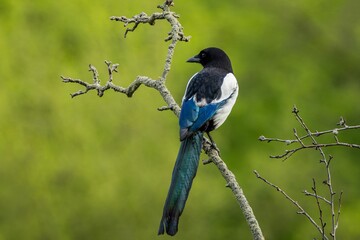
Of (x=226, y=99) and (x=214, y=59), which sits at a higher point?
(x=214, y=59)

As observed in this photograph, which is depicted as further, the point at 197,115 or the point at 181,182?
the point at 197,115

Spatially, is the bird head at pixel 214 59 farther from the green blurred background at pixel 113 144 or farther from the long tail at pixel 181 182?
the green blurred background at pixel 113 144

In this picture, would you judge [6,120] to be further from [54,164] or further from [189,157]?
[189,157]

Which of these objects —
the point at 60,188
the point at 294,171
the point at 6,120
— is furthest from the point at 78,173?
the point at 294,171

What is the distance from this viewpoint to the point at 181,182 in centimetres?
439

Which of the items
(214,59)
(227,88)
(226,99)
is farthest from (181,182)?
(214,59)

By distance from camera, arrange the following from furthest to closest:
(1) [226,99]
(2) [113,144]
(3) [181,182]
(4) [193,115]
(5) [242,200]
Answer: (2) [113,144] → (1) [226,99] → (4) [193,115] → (3) [181,182] → (5) [242,200]

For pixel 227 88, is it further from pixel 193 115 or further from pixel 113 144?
pixel 113 144

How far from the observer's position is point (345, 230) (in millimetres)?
20453

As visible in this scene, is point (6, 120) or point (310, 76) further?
point (310, 76)

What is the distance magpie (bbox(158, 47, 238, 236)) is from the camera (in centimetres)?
425

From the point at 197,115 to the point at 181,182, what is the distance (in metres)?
0.77

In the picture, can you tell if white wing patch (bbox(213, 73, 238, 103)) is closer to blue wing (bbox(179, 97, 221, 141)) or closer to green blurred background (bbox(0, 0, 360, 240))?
blue wing (bbox(179, 97, 221, 141))

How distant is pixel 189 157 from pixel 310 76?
68.5 ft
